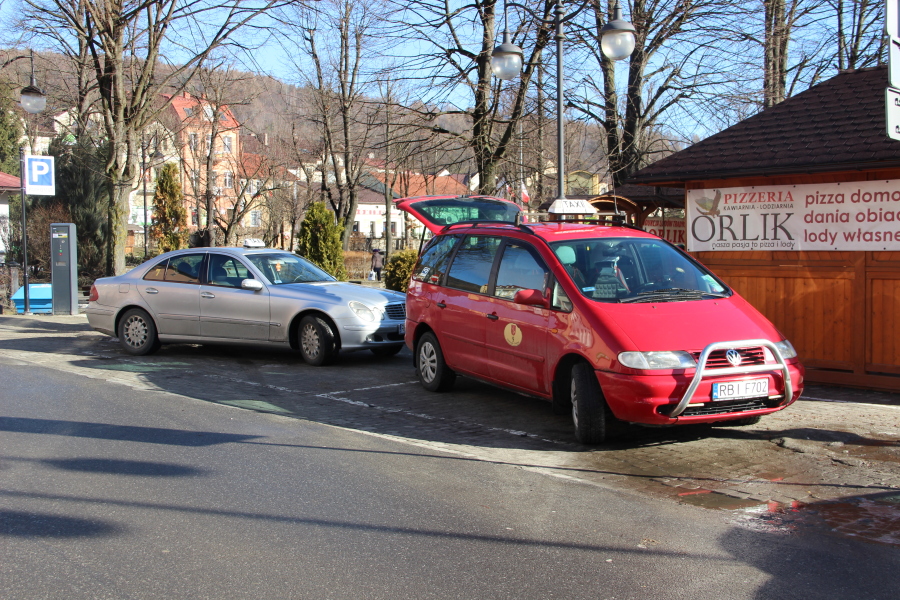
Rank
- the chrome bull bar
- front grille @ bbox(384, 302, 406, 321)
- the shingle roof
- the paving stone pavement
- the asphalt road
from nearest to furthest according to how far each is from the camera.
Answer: the asphalt road, the paving stone pavement, the chrome bull bar, the shingle roof, front grille @ bbox(384, 302, 406, 321)

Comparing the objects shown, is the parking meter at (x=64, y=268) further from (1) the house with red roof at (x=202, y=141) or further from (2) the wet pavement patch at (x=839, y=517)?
(2) the wet pavement patch at (x=839, y=517)

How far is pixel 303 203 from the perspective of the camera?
6238cm

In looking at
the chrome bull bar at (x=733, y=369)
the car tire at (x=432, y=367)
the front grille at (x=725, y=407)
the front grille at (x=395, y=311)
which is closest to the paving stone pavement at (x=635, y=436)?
the car tire at (x=432, y=367)

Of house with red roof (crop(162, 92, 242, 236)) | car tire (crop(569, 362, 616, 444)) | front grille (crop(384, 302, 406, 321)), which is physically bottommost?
car tire (crop(569, 362, 616, 444))

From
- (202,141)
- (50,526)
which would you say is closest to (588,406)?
(50,526)

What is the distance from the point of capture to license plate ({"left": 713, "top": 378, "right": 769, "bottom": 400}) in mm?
6566

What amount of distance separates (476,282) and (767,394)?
126 inches

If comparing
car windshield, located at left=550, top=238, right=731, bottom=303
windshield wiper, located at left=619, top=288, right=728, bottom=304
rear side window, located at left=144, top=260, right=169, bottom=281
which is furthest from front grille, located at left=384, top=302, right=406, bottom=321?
windshield wiper, located at left=619, top=288, right=728, bottom=304

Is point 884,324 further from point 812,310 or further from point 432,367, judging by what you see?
point 432,367

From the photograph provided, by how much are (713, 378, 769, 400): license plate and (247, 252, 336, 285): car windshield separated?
719cm

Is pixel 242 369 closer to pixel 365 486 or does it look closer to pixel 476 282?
pixel 476 282

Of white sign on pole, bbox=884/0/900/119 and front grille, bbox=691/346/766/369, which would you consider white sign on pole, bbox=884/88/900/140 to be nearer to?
white sign on pole, bbox=884/0/900/119

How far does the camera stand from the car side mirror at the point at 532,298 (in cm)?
758

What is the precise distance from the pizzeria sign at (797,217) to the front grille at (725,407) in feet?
11.3
